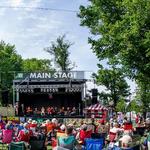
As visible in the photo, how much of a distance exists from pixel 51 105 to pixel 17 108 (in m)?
4.22

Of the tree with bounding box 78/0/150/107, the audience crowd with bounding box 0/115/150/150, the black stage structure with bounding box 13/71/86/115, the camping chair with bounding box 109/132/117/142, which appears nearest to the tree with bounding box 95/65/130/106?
the black stage structure with bounding box 13/71/86/115

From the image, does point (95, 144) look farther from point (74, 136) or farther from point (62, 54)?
point (62, 54)

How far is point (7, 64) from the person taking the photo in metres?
88.4

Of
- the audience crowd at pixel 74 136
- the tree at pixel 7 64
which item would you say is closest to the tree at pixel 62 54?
the tree at pixel 7 64

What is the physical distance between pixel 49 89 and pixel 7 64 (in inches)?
1516

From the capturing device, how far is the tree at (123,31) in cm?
2964

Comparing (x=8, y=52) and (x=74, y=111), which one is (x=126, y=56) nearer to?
(x=74, y=111)

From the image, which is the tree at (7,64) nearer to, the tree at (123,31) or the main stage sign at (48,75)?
→ the main stage sign at (48,75)

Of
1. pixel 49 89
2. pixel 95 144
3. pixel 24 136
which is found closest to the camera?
pixel 95 144

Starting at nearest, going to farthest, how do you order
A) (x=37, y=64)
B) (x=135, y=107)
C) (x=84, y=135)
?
(x=84, y=135) → (x=135, y=107) → (x=37, y=64)

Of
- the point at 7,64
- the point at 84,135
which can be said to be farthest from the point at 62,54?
the point at 84,135

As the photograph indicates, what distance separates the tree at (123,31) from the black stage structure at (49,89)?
13166mm

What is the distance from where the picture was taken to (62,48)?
260ft

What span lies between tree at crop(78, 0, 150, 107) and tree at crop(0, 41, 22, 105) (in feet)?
159
